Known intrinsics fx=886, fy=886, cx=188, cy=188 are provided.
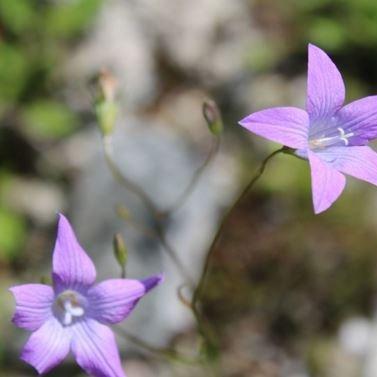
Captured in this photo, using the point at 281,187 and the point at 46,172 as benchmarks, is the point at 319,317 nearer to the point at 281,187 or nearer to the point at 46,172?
the point at 281,187

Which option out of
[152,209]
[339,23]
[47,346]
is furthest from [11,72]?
[47,346]

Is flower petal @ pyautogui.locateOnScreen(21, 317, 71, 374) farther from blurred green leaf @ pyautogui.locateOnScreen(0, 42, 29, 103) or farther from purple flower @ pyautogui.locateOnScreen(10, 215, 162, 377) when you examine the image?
blurred green leaf @ pyautogui.locateOnScreen(0, 42, 29, 103)

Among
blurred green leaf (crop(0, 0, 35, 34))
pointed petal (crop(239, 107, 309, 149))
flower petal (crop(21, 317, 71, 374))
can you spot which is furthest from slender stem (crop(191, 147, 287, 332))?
blurred green leaf (crop(0, 0, 35, 34))

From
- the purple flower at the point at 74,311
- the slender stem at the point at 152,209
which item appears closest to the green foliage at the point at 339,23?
the slender stem at the point at 152,209

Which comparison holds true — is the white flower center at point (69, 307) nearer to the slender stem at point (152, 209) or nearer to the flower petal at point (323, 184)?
the slender stem at point (152, 209)

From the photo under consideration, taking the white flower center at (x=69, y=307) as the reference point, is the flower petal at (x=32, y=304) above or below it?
above
